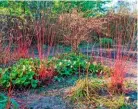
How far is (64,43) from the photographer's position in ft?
34.6

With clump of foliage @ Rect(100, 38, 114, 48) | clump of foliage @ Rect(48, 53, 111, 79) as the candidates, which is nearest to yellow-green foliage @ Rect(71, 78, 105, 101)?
clump of foliage @ Rect(48, 53, 111, 79)

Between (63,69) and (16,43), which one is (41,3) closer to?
(16,43)

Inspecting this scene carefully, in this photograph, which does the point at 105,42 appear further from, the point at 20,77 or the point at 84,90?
the point at 84,90

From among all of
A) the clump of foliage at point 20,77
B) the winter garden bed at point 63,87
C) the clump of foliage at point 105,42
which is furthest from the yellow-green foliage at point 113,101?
the clump of foliage at point 105,42

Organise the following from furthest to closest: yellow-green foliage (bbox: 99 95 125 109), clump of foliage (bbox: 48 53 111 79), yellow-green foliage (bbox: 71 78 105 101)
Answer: clump of foliage (bbox: 48 53 111 79), yellow-green foliage (bbox: 71 78 105 101), yellow-green foliage (bbox: 99 95 125 109)

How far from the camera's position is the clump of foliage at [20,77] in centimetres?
522

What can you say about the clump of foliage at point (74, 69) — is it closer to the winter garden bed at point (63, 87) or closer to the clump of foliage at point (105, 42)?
the winter garden bed at point (63, 87)

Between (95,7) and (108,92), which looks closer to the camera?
(108,92)

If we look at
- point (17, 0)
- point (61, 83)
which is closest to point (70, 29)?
point (17, 0)

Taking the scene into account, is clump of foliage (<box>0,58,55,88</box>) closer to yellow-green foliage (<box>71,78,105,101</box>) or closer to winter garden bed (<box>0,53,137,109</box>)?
winter garden bed (<box>0,53,137,109</box>)

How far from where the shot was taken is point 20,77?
17.6 feet

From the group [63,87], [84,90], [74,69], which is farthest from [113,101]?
[74,69]

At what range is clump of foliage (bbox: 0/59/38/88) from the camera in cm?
522

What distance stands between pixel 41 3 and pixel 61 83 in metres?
6.60
